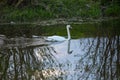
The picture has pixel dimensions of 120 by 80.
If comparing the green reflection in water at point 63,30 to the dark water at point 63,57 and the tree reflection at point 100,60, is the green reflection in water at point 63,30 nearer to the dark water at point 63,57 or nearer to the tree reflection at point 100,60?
the dark water at point 63,57

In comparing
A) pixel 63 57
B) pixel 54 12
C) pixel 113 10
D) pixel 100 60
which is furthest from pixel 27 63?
pixel 113 10

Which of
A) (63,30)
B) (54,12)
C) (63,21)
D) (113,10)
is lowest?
(113,10)

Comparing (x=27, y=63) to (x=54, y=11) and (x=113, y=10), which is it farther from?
(x=113, y=10)

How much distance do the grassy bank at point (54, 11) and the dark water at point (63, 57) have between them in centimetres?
482

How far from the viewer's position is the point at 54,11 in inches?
1046

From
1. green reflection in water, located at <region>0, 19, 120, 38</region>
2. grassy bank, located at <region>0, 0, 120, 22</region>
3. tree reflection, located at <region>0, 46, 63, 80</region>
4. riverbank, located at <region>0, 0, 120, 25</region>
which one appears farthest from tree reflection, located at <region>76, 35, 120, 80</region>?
grassy bank, located at <region>0, 0, 120, 22</region>

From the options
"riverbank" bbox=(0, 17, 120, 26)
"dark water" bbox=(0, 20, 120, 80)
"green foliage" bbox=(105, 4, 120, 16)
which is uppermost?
"dark water" bbox=(0, 20, 120, 80)

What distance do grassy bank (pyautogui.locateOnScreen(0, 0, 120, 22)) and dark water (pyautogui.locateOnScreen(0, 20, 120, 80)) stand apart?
4.82 meters

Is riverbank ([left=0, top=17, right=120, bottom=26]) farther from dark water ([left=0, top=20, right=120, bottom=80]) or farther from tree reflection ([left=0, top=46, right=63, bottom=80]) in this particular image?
tree reflection ([left=0, top=46, right=63, bottom=80])

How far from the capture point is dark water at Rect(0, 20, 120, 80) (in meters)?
11.4

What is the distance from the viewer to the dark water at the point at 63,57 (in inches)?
448

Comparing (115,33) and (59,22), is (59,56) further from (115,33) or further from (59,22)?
(59,22)

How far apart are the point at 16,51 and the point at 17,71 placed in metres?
3.40

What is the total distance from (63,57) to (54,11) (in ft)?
41.6
